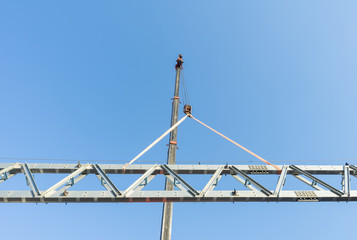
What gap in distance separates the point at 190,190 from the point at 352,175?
612 cm

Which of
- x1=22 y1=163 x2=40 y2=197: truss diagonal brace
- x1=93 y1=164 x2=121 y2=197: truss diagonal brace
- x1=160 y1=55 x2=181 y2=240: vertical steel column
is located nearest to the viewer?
x1=22 y1=163 x2=40 y2=197: truss diagonal brace

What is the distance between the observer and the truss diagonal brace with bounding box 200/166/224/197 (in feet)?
22.5

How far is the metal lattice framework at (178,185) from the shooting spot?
21.8ft

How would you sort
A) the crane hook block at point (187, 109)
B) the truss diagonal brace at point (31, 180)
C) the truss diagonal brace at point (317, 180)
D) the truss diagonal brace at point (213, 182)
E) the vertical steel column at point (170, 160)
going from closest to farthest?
the truss diagonal brace at point (31, 180) < the truss diagonal brace at point (213, 182) < the truss diagonal brace at point (317, 180) < the vertical steel column at point (170, 160) < the crane hook block at point (187, 109)

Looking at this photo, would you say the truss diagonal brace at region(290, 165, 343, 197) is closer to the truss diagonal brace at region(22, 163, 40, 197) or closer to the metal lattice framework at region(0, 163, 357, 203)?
the metal lattice framework at region(0, 163, 357, 203)

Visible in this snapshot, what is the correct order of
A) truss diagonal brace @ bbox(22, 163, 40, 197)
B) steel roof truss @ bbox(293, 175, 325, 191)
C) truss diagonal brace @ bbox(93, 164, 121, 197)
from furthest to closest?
steel roof truss @ bbox(293, 175, 325, 191)
truss diagonal brace @ bbox(93, 164, 121, 197)
truss diagonal brace @ bbox(22, 163, 40, 197)

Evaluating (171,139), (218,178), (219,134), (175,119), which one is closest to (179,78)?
(175,119)

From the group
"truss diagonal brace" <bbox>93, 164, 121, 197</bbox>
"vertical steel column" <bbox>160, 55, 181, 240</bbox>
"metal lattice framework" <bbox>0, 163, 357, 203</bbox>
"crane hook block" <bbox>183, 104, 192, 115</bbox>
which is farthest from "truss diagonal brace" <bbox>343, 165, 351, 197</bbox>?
"crane hook block" <bbox>183, 104, 192, 115</bbox>

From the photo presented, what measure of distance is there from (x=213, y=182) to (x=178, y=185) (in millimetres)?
1157

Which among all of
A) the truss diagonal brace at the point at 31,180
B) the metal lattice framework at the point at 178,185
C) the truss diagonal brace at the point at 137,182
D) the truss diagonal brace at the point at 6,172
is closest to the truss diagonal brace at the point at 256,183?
the metal lattice framework at the point at 178,185

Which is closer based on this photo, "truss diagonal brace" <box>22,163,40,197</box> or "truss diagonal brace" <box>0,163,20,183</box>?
"truss diagonal brace" <box>22,163,40,197</box>

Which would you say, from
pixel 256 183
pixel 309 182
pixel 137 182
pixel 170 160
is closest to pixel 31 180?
pixel 137 182

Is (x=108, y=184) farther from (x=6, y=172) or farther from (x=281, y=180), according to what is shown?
(x=281, y=180)

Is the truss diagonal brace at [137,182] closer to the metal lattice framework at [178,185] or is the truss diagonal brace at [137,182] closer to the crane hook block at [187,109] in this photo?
the metal lattice framework at [178,185]
